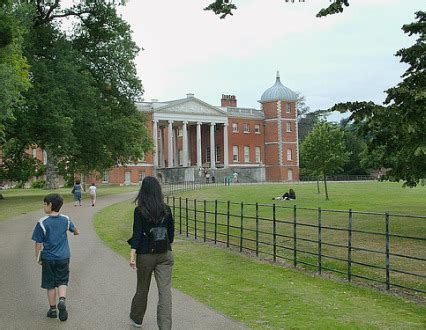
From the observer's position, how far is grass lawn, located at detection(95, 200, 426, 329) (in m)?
7.61

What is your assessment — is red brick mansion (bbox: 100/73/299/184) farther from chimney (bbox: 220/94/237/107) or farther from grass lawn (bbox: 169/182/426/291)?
grass lawn (bbox: 169/182/426/291)

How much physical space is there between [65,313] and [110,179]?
7611cm

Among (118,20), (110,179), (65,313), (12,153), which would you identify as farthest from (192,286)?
(110,179)

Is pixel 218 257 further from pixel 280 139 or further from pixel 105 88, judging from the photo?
pixel 280 139

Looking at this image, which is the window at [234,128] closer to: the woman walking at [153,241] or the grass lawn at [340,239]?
the grass lawn at [340,239]

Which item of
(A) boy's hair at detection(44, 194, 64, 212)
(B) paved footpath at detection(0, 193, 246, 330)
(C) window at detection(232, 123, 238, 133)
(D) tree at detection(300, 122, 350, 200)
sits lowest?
(B) paved footpath at detection(0, 193, 246, 330)

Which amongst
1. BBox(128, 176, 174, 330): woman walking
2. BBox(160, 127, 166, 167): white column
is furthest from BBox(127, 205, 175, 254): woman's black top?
BBox(160, 127, 166, 167): white column

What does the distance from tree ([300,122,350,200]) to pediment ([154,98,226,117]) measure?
4533 cm

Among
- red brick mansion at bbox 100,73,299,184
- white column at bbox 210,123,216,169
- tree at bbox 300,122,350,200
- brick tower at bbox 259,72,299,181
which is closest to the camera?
tree at bbox 300,122,350,200

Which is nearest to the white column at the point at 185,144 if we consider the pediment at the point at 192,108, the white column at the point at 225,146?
the pediment at the point at 192,108

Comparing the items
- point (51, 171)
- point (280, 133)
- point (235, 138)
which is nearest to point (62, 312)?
point (51, 171)

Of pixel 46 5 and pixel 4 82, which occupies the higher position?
pixel 46 5

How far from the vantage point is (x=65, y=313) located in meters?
7.59

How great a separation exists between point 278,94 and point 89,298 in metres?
86.1
